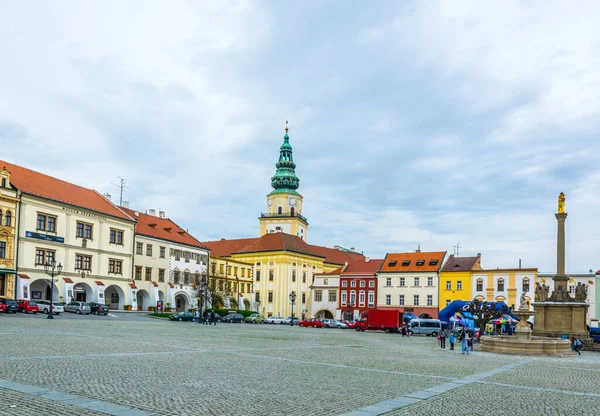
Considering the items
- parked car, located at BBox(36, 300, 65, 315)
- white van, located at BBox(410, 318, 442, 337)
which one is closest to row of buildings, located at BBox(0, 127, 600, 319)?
parked car, located at BBox(36, 300, 65, 315)

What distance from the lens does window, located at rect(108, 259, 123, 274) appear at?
214 ft

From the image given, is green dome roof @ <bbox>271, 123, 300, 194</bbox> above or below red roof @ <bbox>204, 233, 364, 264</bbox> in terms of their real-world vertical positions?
above

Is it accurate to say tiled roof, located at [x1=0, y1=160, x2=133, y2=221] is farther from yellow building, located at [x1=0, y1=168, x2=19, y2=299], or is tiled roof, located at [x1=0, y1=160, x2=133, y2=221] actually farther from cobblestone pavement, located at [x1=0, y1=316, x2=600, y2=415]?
cobblestone pavement, located at [x1=0, y1=316, x2=600, y2=415]

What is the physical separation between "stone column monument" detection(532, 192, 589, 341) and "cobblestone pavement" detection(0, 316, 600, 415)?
15522 millimetres

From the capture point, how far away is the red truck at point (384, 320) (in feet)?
187

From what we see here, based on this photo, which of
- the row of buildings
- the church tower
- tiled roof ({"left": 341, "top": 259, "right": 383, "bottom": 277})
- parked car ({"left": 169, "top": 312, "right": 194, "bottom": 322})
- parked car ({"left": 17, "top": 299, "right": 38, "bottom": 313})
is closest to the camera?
parked car ({"left": 17, "top": 299, "right": 38, "bottom": 313})

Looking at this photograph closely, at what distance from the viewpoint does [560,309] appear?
3659 cm

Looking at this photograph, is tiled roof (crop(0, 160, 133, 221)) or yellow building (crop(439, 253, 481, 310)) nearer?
tiled roof (crop(0, 160, 133, 221))

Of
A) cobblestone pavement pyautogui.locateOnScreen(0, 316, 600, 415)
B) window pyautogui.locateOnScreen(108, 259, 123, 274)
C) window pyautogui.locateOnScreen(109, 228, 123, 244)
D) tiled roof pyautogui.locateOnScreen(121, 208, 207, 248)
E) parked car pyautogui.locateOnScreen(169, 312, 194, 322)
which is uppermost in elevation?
tiled roof pyautogui.locateOnScreen(121, 208, 207, 248)

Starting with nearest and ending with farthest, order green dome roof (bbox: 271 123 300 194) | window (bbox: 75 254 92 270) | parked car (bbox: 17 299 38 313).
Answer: parked car (bbox: 17 299 38 313) → window (bbox: 75 254 92 270) → green dome roof (bbox: 271 123 300 194)

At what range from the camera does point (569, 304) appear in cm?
3622

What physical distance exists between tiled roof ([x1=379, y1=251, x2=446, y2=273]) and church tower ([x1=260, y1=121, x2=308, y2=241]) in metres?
36.7

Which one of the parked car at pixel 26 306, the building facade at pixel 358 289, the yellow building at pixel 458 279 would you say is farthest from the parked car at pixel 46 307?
the yellow building at pixel 458 279

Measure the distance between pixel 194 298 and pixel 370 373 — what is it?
2584 inches
